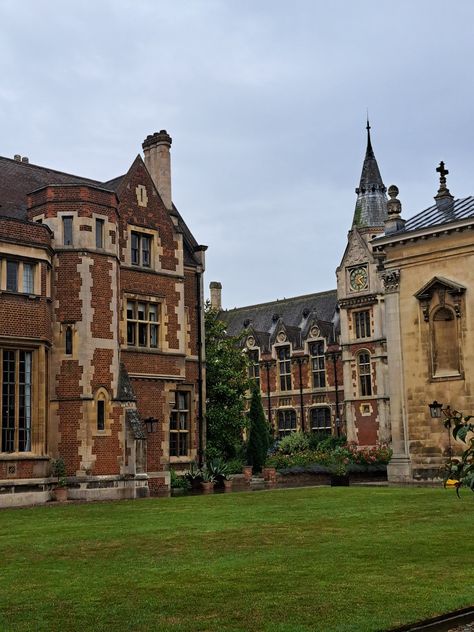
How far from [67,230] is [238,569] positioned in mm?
18088

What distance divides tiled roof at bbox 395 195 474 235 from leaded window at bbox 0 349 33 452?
15509 millimetres

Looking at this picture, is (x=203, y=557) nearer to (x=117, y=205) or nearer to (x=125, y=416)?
(x=125, y=416)

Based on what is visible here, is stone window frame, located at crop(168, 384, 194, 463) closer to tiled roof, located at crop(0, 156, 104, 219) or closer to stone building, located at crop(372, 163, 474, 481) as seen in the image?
stone building, located at crop(372, 163, 474, 481)

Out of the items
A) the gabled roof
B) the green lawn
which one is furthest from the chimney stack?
the green lawn

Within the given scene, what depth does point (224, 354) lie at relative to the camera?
38375 mm

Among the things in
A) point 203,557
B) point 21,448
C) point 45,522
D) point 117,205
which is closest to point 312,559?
point 203,557

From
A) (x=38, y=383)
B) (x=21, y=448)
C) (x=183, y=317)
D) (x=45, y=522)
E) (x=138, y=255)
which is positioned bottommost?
(x=45, y=522)

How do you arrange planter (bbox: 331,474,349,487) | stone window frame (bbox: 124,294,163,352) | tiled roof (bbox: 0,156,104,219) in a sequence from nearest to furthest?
tiled roof (bbox: 0,156,104,219)
stone window frame (bbox: 124,294,163,352)
planter (bbox: 331,474,349,487)

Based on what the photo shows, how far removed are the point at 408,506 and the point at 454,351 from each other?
11.7 meters

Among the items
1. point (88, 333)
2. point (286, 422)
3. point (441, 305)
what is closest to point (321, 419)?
point (286, 422)

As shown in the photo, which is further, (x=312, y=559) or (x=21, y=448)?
(x=21, y=448)

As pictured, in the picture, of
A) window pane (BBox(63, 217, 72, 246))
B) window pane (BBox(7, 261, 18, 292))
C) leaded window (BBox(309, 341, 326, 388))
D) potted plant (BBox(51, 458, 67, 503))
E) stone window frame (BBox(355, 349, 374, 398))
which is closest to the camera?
window pane (BBox(7, 261, 18, 292))

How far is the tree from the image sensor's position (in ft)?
118

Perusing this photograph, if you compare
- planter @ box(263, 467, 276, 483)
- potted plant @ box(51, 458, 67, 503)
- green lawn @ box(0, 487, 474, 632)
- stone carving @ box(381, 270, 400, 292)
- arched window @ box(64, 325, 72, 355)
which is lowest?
planter @ box(263, 467, 276, 483)
